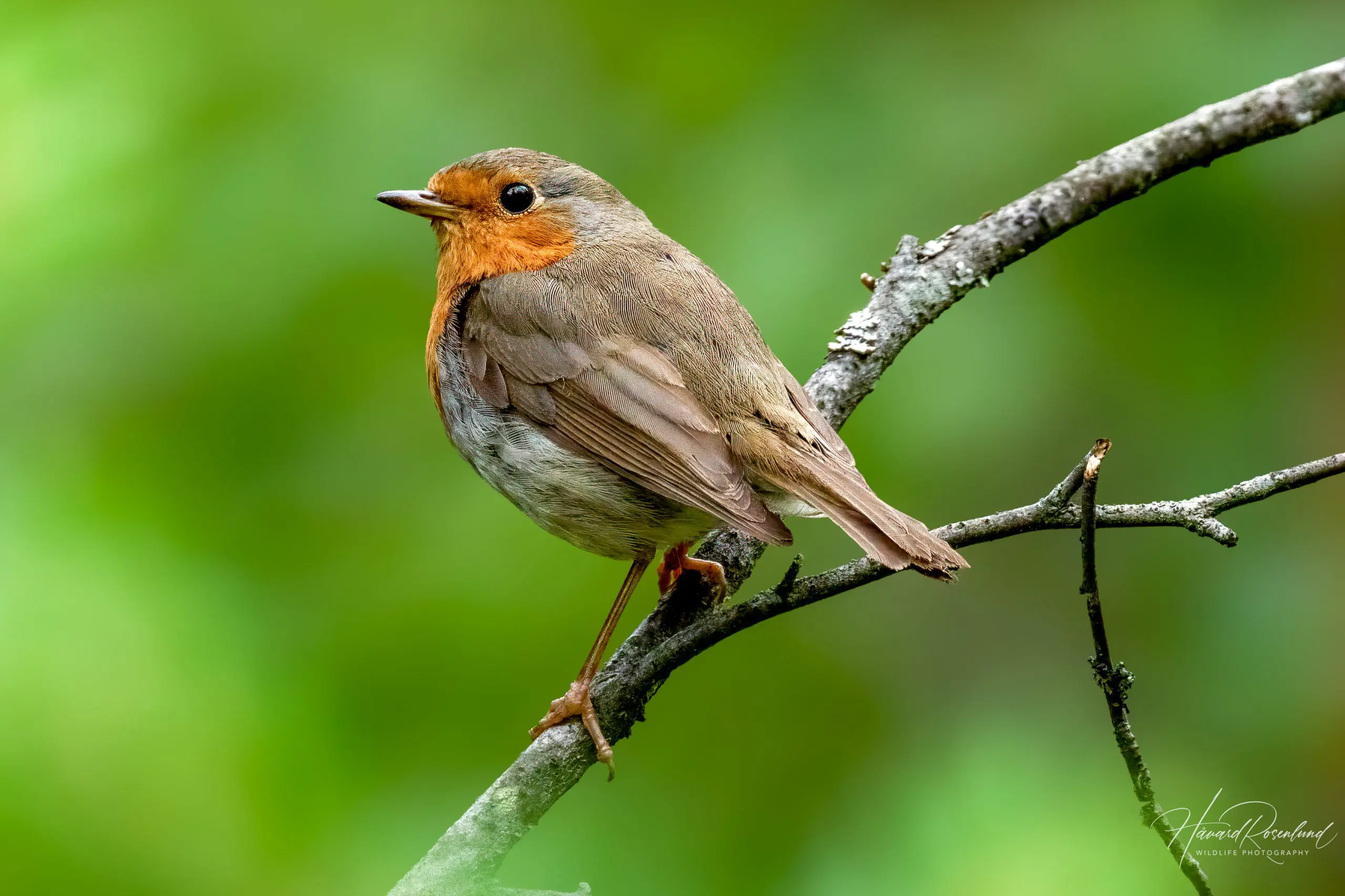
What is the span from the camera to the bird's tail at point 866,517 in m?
2.37

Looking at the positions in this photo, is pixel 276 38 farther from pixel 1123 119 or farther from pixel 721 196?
pixel 1123 119

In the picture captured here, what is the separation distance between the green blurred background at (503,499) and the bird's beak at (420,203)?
0.17 ft

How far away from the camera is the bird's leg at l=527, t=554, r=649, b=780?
2928mm

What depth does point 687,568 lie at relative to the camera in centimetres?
348

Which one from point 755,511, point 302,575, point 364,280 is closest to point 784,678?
point 755,511

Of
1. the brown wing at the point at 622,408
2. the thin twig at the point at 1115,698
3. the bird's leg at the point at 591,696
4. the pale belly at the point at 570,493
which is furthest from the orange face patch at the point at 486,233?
the thin twig at the point at 1115,698

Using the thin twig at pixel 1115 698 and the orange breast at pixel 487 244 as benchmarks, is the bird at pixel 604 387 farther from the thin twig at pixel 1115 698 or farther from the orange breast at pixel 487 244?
the thin twig at pixel 1115 698

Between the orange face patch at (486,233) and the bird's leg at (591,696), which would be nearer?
the bird's leg at (591,696)

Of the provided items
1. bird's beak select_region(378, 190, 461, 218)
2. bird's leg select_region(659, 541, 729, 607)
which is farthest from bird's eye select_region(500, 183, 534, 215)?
bird's leg select_region(659, 541, 729, 607)

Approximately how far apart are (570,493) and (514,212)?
110 centimetres

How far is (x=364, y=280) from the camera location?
346 centimetres

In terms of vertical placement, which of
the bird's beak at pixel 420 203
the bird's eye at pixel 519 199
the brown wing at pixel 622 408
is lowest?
the brown wing at pixel 622 408

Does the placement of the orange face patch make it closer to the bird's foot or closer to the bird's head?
the bird's head

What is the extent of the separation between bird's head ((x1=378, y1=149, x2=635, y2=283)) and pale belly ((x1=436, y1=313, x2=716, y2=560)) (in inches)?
22.3
